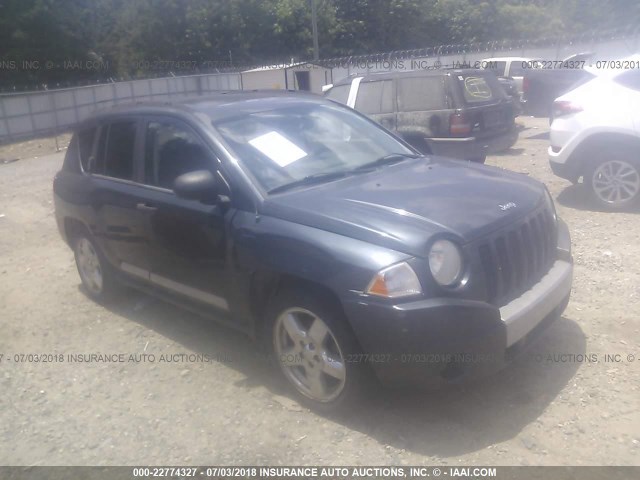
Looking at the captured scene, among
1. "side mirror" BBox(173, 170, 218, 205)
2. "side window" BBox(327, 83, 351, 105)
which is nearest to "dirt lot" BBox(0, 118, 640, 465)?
"side mirror" BBox(173, 170, 218, 205)

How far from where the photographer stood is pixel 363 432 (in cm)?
364

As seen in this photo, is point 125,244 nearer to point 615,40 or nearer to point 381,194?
point 381,194

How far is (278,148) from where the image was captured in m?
4.32

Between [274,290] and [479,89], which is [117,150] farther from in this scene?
[479,89]

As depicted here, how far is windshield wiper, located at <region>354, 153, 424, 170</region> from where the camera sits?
458cm

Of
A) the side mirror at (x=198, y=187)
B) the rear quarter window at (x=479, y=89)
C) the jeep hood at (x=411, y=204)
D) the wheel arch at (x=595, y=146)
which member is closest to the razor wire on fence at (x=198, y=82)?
the rear quarter window at (x=479, y=89)

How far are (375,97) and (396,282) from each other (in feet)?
24.6

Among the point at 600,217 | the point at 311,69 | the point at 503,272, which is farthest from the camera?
the point at 311,69

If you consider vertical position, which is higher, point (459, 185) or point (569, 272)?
point (459, 185)

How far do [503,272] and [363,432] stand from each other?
1159 millimetres

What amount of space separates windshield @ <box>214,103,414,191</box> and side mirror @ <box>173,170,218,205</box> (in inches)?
9.5

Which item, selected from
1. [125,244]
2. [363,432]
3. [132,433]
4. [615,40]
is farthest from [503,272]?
[615,40]

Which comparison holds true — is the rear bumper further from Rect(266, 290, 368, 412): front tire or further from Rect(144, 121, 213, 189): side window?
Rect(266, 290, 368, 412): front tire

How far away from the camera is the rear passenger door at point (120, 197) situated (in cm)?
487
